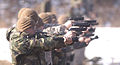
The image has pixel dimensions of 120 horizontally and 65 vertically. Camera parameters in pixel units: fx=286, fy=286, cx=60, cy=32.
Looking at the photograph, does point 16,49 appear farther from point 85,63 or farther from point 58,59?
point 85,63

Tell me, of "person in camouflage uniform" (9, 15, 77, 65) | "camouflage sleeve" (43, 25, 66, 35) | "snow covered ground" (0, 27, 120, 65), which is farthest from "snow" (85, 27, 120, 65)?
"person in camouflage uniform" (9, 15, 77, 65)

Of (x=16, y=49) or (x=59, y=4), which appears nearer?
(x=16, y=49)

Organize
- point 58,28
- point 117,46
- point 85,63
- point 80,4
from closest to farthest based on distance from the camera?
point 58,28
point 85,63
point 117,46
point 80,4

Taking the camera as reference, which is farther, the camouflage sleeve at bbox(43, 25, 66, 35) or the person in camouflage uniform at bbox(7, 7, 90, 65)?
the camouflage sleeve at bbox(43, 25, 66, 35)

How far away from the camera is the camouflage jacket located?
4.03 meters

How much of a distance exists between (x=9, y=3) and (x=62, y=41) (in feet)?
53.4

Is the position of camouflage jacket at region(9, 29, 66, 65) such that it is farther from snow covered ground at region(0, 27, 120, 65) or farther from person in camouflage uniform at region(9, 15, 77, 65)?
snow covered ground at region(0, 27, 120, 65)

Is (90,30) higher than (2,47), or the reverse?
(90,30)

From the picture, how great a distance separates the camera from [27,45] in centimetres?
400

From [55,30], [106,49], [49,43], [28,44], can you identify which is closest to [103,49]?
[106,49]

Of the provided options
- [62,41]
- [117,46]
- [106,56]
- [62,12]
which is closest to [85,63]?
[106,56]

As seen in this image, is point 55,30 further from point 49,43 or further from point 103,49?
point 103,49

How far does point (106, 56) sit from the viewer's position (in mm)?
8891

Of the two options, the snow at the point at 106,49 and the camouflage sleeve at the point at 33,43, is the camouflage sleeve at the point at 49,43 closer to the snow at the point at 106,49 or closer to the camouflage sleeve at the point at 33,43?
the camouflage sleeve at the point at 33,43
